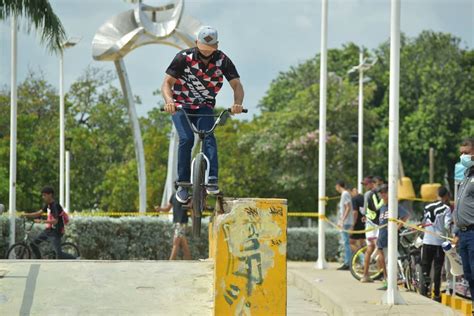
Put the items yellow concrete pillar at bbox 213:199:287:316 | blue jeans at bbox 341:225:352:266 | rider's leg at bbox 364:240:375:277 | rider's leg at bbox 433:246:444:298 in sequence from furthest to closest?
blue jeans at bbox 341:225:352:266 → rider's leg at bbox 364:240:375:277 → rider's leg at bbox 433:246:444:298 → yellow concrete pillar at bbox 213:199:287:316

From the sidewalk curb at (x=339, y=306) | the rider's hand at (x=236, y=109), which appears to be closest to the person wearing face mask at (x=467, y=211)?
the sidewalk curb at (x=339, y=306)

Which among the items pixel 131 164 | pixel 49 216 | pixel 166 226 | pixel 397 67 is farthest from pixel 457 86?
pixel 397 67

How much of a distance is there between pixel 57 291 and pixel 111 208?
4495cm

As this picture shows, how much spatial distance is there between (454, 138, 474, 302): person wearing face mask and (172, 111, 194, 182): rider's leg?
301 cm

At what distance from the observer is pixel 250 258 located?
9688 mm

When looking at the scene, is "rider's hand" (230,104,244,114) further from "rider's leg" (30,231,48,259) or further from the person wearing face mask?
"rider's leg" (30,231,48,259)

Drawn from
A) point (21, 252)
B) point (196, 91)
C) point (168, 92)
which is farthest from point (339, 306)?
point (21, 252)

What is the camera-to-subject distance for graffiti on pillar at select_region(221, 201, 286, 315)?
966 centimetres

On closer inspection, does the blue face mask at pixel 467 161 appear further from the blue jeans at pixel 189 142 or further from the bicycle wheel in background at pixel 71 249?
the bicycle wheel in background at pixel 71 249

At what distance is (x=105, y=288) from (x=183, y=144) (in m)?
1.82

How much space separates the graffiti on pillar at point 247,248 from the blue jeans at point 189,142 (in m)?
1.71

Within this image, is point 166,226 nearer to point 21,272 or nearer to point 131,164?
point 21,272

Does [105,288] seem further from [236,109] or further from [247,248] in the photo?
[236,109]

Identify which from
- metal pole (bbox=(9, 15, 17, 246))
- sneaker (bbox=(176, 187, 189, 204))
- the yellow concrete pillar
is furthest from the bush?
the yellow concrete pillar
